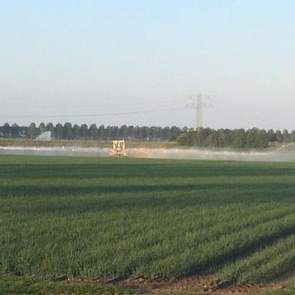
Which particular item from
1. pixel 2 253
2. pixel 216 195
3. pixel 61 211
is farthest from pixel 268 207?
pixel 2 253

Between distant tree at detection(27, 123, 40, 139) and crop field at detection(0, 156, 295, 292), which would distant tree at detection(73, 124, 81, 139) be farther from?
crop field at detection(0, 156, 295, 292)

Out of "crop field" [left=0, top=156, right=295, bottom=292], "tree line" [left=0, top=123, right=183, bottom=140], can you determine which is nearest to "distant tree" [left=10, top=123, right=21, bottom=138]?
"tree line" [left=0, top=123, right=183, bottom=140]

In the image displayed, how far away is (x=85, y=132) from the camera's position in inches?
7495

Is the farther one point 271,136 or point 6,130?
point 6,130

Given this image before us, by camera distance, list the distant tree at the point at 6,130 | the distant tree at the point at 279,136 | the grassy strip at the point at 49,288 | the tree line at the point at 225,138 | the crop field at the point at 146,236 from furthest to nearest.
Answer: the distant tree at the point at 6,130 → the distant tree at the point at 279,136 → the tree line at the point at 225,138 → the crop field at the point at 146,236 → the grassy strip at the point at 49,288

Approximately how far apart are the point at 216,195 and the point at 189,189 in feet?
11.2

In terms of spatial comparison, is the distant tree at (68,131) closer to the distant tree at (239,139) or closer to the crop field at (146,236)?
the distant tree at (239,139)

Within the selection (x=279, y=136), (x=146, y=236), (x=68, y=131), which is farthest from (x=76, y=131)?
(x=146, y=236)

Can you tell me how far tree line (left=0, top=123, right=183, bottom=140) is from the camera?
18589 cm

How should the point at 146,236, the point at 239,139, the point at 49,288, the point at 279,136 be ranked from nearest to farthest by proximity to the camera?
the point at 49,288 < the point at 146,236 < the point at 239,139 < the point at 279,136

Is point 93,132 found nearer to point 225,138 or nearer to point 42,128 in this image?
point 42,128

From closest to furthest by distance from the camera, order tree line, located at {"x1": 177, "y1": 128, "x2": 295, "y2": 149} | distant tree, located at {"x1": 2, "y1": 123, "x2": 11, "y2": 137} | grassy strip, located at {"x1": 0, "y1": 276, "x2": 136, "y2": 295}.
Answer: grassy strip, located at {"x1": 0, "y1": 276, "x2": 136, "y2": 295}, tree line, located at {"x1": 177, "y1": 128, "x2": 295, "y2": 149}, distant tree, located at {"x1": 2, "y1": 123, "x2": 11, "y2": 137}

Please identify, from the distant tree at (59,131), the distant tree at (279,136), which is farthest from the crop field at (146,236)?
the distant tree at (59,131)

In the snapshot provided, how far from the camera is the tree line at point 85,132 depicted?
186 meters
